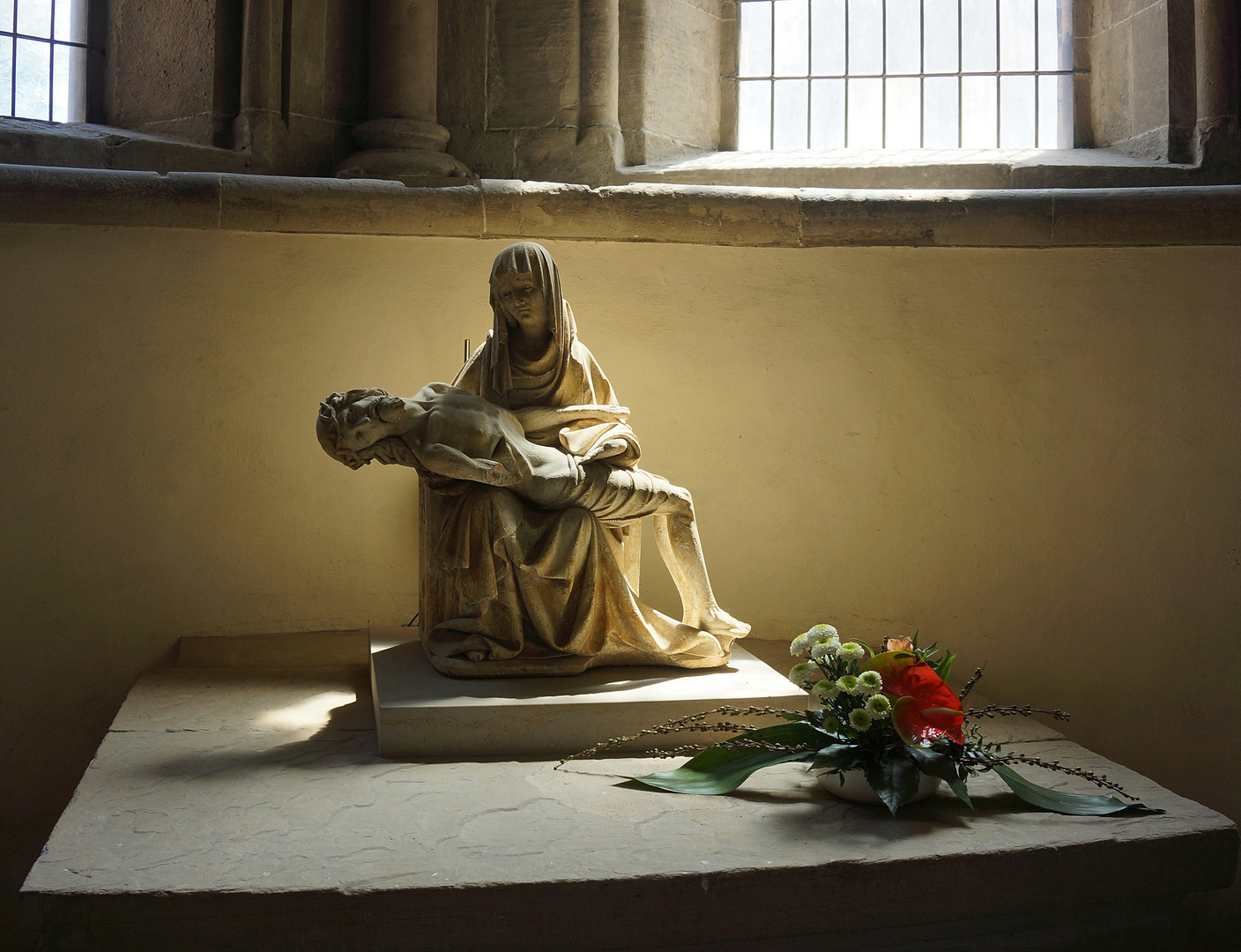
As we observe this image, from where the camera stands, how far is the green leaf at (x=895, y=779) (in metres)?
2.72

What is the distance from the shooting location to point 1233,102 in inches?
199

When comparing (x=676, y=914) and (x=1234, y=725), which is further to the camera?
(x=1234, y=725)

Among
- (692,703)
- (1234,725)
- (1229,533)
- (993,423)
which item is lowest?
(1234,725)

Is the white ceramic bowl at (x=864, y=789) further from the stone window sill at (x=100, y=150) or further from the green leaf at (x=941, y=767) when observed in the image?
the stone window sill at (x=100, y=150)

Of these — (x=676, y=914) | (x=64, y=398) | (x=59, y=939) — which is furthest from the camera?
(x=64, y=398)

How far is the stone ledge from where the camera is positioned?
15.0ft

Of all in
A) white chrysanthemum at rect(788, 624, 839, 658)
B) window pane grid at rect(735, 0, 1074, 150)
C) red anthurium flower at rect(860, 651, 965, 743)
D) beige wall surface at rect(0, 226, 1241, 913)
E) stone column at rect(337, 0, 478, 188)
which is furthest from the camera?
window pane grid at rect(735, 0, 1074, 150)

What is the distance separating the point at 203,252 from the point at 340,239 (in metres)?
0.53

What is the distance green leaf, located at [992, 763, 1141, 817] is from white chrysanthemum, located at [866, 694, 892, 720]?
1.26 ft

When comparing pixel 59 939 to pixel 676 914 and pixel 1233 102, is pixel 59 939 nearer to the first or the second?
pixel 676 914

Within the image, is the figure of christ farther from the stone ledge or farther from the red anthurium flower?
the stone ledge

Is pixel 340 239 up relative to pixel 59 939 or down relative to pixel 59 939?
up

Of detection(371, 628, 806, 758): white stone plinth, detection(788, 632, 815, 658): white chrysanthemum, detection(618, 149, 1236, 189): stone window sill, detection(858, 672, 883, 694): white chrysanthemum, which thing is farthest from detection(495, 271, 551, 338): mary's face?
detection(618, 149, 1236, 189): stone window sill

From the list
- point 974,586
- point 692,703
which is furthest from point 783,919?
point 974,586
